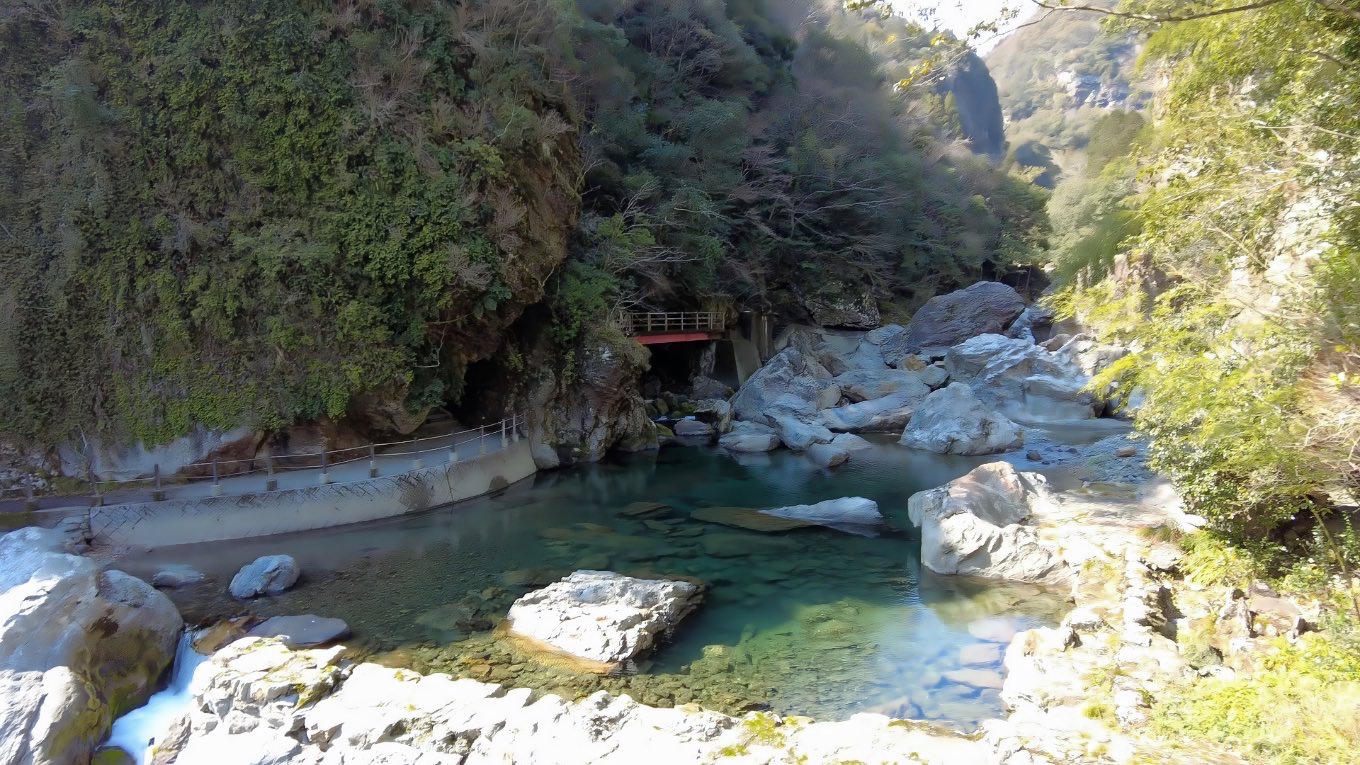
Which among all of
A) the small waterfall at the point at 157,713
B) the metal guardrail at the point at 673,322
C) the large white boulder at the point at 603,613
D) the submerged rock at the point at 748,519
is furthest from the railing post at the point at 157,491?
the metal guardrail at the point at 673,322

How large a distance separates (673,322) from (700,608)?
16.6 meters

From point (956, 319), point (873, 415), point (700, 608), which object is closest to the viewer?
point (700, 608)

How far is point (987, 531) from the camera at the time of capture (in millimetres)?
12117

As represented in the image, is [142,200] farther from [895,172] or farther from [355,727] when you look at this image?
[895,172]

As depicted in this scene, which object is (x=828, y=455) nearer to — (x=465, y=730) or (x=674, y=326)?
(x=674, y=326)

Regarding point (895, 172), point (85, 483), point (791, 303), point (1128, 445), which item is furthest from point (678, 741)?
point (895, 172)

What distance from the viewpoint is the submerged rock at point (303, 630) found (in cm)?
935

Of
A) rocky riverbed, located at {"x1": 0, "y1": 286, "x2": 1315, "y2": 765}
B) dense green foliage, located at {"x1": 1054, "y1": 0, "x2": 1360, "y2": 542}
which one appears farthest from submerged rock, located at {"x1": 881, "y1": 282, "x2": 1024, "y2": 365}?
dense green foliage, located at {"x1": 1054, "y1": 0, "x2": 1360, "y2": 542}

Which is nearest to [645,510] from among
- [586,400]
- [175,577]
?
[586,400]

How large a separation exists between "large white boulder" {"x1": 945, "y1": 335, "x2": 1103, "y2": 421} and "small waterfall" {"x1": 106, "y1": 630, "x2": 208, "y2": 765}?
2492 cm

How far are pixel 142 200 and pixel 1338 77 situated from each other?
61.4 ft

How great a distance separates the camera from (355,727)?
7023 mm

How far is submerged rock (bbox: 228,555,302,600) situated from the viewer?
1094 centimetres

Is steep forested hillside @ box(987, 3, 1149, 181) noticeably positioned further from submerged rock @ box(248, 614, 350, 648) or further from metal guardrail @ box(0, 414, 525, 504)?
submerged rock @ box(248, 614, 350, 648)
